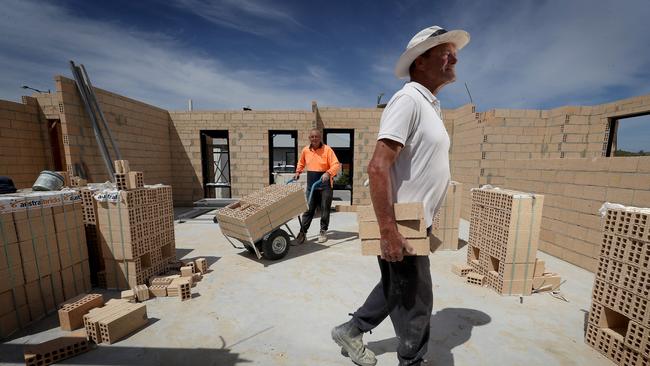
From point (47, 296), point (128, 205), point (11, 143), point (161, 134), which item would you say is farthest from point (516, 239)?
point (11, 143)

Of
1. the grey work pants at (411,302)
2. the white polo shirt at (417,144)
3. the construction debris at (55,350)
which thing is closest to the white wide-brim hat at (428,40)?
the white polo shirt at (417,144)

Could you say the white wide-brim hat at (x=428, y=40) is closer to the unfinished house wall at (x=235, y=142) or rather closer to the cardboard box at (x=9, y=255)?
the cardboard box at (x=9, y=255)

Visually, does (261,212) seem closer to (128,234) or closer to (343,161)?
(128,234)

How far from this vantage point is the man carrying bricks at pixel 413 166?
135 centimetres

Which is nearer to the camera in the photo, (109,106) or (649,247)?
(649,247)

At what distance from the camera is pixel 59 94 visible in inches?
210

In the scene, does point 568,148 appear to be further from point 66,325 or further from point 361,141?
point 66,325

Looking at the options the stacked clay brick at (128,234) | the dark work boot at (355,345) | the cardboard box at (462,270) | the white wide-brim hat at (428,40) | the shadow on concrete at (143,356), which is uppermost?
the white wide-brim hat at (428,40)

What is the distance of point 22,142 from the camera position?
6.45 m

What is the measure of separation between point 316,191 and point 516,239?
3393mm

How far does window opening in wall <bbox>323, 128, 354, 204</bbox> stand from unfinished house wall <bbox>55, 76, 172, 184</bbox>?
5359mm

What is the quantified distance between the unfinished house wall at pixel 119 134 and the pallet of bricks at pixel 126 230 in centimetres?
383

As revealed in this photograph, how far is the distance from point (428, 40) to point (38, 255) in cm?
394

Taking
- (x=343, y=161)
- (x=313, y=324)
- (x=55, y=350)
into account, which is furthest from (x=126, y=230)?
(x=343, y=161)
